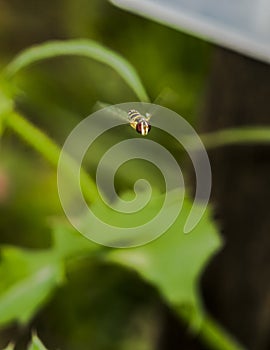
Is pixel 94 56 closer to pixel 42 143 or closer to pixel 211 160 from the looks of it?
pixel 42 143

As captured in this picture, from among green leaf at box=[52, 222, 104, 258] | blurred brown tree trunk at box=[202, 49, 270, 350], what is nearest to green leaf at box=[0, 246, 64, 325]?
green leaf at box=[52, 222, 104, 258]

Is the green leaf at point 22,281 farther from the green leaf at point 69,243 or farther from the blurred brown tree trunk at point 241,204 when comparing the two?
the blurred brown tree trunk at point 241,204

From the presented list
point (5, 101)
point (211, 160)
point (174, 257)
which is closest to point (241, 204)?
point (211, 160)

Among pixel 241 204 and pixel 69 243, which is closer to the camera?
pixel 69 243

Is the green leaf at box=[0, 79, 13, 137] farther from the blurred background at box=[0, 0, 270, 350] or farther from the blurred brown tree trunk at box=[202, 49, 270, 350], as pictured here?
the blurred brown tree trunk at box=[202, 49, 270, 350]

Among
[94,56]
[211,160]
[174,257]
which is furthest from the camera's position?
[211,160]

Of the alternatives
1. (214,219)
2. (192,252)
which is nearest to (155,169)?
(192,252)
